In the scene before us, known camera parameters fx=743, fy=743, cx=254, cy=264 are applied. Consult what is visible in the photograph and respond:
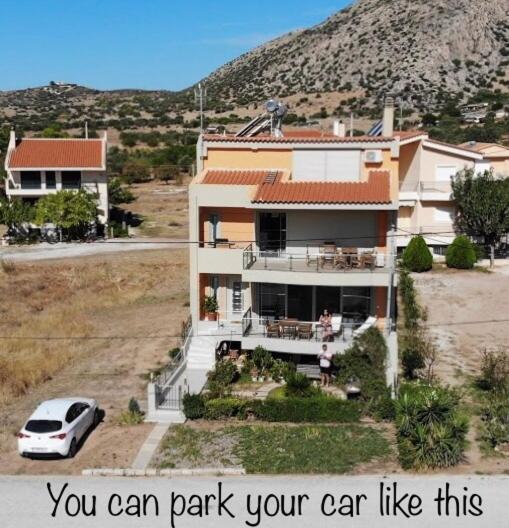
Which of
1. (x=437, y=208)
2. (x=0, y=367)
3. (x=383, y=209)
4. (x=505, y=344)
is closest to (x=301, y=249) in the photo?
(x=383, y=209)

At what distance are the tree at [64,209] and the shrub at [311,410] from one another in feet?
114

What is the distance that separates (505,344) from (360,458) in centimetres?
1189

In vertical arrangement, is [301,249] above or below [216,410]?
above

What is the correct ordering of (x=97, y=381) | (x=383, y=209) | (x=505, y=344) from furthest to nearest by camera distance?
(x=505, y=344) → (x=97, y=381) → (x=383, y=209)

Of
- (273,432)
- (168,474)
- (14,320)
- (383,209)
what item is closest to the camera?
(168,474)

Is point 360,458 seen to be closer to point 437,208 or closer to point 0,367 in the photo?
point 0,367

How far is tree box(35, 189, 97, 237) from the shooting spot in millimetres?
52062

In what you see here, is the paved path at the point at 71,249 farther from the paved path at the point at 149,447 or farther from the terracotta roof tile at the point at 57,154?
the paved path at the point at 149,447

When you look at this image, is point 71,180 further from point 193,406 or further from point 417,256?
point 193,406

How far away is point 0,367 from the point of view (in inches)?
1030

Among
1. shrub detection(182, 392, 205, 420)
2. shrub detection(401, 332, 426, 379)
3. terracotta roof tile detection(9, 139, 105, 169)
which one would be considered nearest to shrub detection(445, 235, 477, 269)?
shrub detection(401, 332, 426, 379)

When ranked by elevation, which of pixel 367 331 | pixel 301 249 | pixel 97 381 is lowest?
pixel 97 381

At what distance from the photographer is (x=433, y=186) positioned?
143 feet

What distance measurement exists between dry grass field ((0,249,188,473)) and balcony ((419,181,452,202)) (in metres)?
14.8
